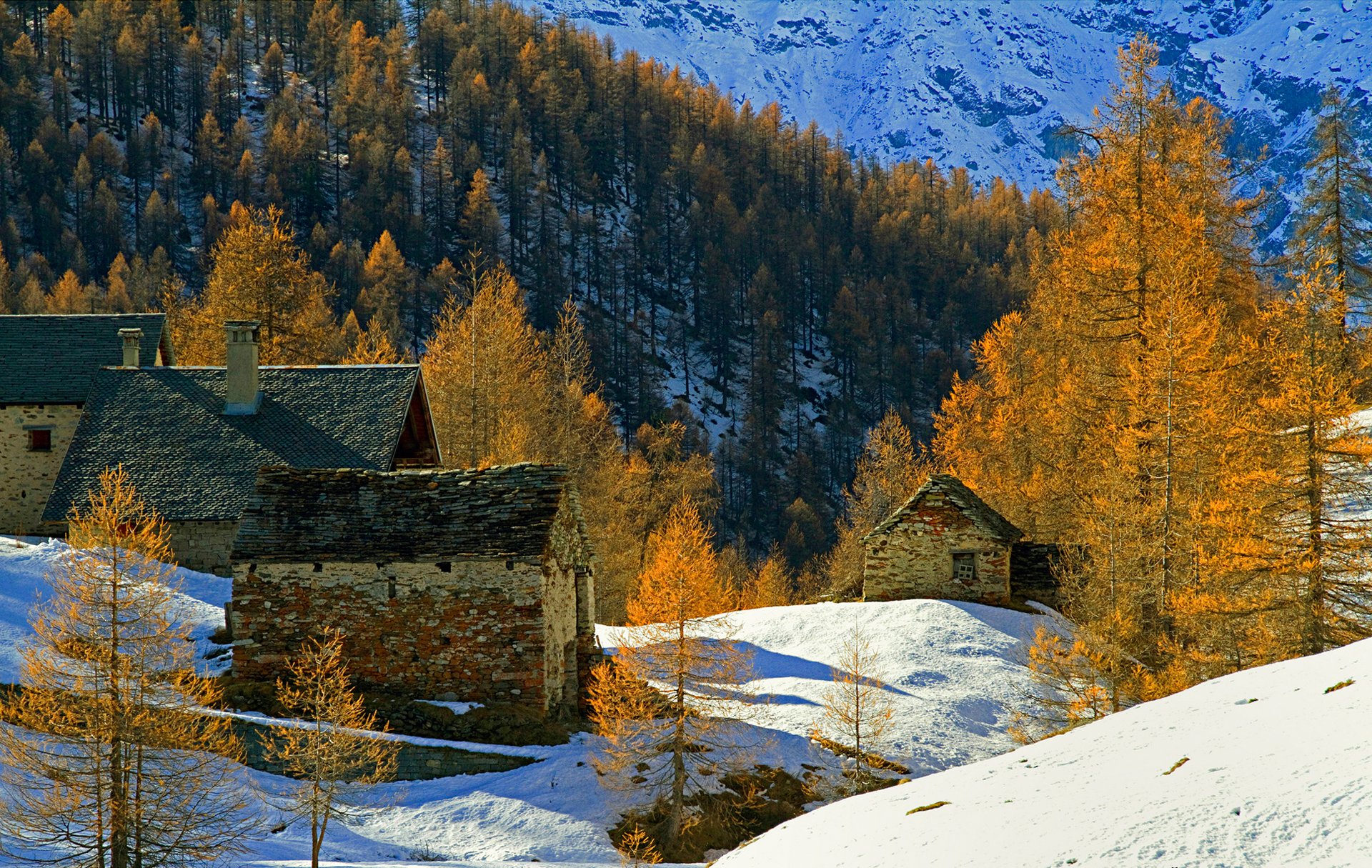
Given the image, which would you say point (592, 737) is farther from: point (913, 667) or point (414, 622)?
point (913, 667)

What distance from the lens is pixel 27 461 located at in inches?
1511

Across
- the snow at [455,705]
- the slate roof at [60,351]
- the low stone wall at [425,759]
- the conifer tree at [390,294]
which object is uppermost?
the conifer tree at [390,294]

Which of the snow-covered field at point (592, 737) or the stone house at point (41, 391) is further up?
the stone house at point (41, 391)

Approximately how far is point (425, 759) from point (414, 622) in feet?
9.36

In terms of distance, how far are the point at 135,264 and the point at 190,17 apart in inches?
2710

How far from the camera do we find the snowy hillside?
9.26 meters

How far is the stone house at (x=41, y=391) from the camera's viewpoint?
3816 centimetres

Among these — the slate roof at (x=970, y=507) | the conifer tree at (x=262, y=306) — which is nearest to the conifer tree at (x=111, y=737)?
the slate roof at (x=970, y=507)

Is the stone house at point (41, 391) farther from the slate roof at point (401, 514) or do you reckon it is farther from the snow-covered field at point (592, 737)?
the slate roof at point (401, 514)

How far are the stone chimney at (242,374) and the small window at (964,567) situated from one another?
2110 centimetres

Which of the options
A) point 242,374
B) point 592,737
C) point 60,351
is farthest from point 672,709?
point 60,351

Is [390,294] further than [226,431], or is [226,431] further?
[390,294]

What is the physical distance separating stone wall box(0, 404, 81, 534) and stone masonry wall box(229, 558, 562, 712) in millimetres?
17940

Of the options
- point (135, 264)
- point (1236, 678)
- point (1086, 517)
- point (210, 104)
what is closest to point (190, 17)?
point (210, 104)
